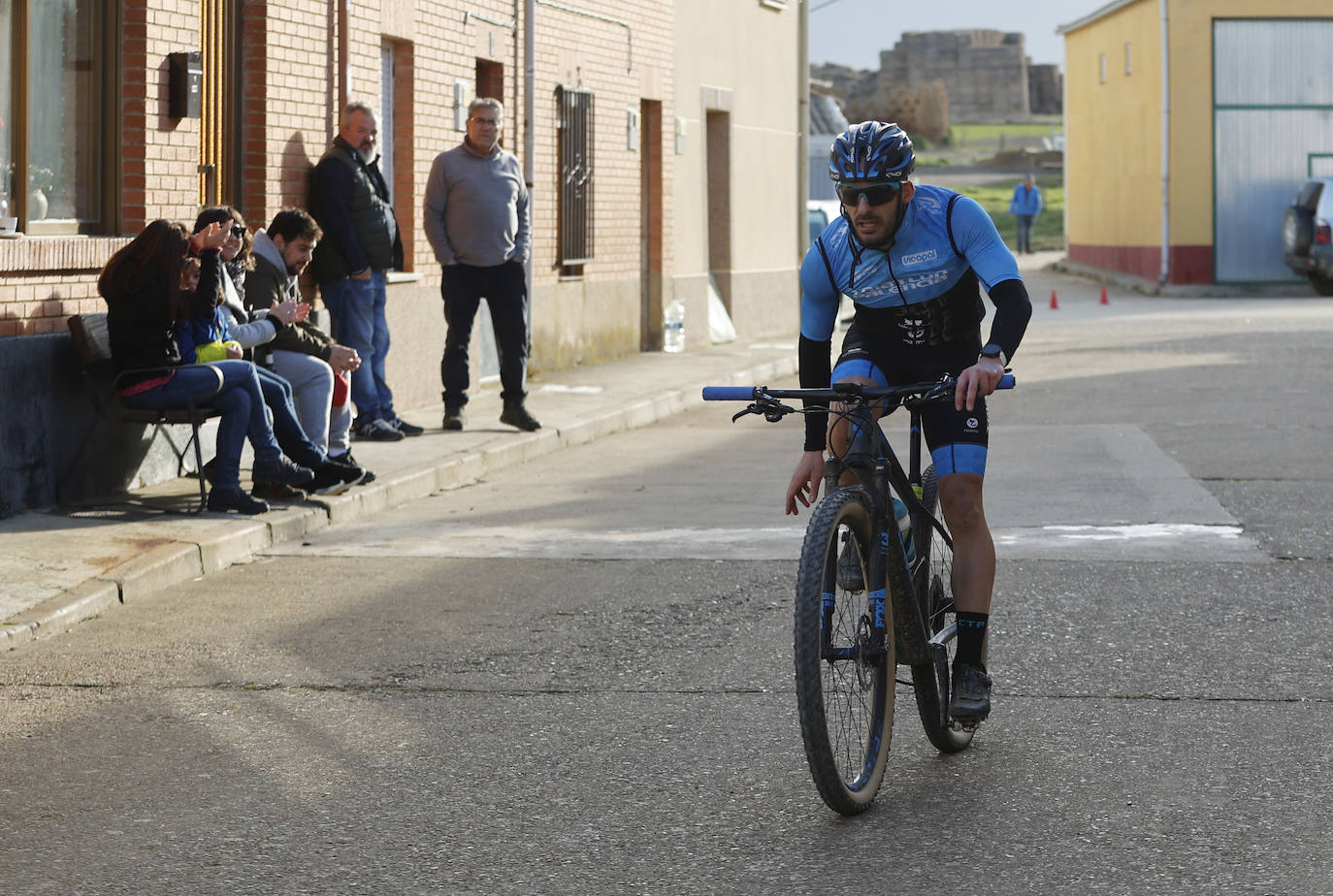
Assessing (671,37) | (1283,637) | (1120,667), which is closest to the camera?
(1120,667)

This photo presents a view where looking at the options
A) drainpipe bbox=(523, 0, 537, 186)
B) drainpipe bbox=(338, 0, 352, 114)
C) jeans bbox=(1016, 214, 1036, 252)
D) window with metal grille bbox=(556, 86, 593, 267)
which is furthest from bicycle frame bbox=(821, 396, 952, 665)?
jeans bbox=(1016, 214, 1036, 252)

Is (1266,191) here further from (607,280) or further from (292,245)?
(292,245)

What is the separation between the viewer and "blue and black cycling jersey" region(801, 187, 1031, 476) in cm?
520

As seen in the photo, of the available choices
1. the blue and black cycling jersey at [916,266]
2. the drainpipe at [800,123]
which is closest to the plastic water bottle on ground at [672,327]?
the drainpipe at [800,123]

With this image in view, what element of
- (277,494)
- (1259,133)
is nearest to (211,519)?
(277,494)

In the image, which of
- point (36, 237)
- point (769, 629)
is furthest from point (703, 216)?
point (769, 629)

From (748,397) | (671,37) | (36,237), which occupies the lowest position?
(748,397)

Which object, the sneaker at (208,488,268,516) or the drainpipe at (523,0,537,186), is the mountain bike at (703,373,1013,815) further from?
the drainpipe at (523,0,537,186)

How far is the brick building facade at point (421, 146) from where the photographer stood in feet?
32.6

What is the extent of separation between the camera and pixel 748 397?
182 inches

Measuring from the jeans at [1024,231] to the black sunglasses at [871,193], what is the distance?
4433 cm

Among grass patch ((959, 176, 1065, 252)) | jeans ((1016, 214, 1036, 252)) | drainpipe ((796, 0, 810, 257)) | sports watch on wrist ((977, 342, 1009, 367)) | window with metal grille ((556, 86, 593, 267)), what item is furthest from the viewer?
grass patch ((959, 176, 1065, 252))

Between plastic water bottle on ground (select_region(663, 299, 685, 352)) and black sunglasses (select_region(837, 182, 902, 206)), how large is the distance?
608 inches

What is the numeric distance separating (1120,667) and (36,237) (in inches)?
228
